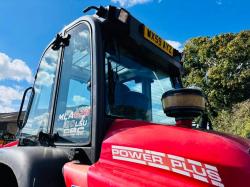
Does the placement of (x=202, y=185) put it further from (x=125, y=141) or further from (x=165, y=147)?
(x=125, y=141)

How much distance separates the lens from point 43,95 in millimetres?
3438

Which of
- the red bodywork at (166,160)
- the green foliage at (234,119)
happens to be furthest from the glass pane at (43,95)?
the green foliage at (234,119)

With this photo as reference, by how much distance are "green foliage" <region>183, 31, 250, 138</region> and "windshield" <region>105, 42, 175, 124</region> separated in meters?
17.4

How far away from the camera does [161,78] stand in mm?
3352

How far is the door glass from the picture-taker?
257 cm

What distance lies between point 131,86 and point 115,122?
554mm

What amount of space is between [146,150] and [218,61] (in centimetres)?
2306

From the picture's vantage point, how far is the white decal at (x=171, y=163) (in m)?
1.76

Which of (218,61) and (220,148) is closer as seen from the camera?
(220,148)

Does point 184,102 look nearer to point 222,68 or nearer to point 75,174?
point 75,174

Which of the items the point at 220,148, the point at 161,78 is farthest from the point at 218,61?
the point at 220,148

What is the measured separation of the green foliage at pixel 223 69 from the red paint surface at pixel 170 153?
1848 centimetres

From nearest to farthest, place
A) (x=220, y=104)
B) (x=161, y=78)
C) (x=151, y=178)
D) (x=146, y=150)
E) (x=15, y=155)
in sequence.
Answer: (x=151, y=178), (x=146, y=150), (x=15, y=155), (x=161, y=78), (x=220, y=104)

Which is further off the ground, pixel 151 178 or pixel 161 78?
pixel 161 78
